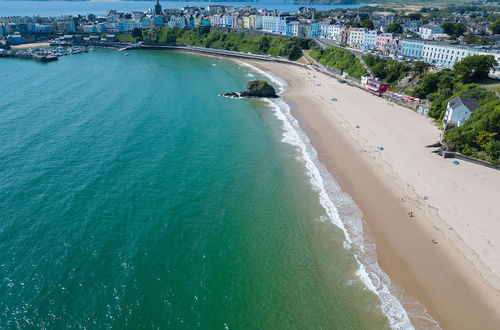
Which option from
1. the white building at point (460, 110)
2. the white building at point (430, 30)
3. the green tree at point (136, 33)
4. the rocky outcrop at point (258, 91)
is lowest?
the rocky outcrop at point (258, 91)

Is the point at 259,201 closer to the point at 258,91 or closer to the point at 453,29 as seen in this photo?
the point at 258,91

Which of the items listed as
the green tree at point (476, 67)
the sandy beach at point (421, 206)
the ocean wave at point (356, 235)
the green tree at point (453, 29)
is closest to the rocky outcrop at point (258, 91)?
the sandy beach at point (421, 206)

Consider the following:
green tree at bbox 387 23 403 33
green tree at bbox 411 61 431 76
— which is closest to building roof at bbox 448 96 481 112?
green tree at bbox 411 61 431 76

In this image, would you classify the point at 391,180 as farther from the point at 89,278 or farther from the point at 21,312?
the point at 21,312

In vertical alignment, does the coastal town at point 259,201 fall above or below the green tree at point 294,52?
below

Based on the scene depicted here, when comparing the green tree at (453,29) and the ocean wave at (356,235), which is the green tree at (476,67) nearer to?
the ocean wave at (356,235)

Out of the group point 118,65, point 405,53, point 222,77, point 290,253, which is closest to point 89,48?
point 118,65
